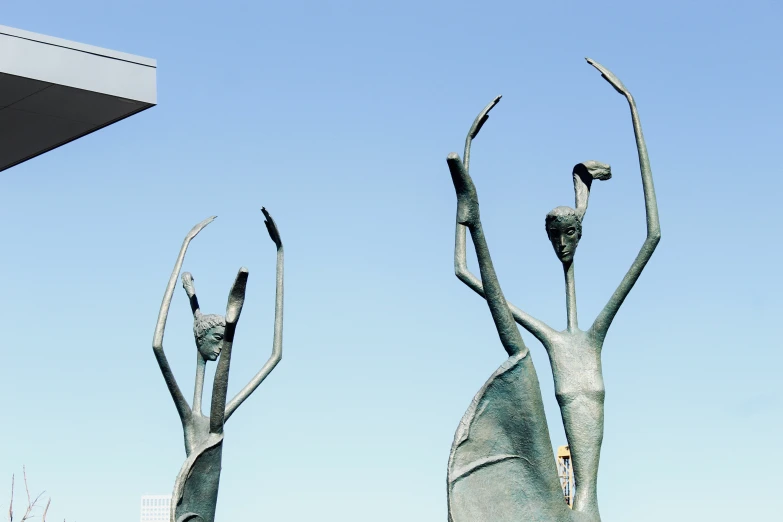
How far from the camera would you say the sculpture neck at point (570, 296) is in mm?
7059

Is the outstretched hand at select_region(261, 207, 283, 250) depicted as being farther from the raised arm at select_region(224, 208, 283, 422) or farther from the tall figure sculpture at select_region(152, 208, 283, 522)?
the tall figure sculpture at select_region(152, 208, 283, 522)

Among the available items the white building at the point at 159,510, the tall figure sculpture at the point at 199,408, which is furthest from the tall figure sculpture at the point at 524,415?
the white building at the point at 159,510

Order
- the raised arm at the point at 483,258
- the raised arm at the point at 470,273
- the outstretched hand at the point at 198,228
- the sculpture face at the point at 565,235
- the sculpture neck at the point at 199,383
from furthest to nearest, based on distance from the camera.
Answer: the outstretched hand at the point at 198,228, the sculpture neck at the point at 199,383, the sculpture face at the point at 565,235, the raised arm at the point at 470,273, the raised arm at the point at 483,258

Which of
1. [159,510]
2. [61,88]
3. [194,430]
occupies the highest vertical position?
[61,88]

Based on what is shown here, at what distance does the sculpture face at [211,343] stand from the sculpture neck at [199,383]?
0.03 m

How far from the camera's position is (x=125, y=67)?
1144 cm

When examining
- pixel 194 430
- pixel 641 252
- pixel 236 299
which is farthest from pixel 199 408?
pixel 641 252

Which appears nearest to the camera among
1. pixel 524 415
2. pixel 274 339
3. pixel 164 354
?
pixel 524 415

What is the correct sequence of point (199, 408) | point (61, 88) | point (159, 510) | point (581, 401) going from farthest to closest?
point (159, 510)
point (61, 88)
point (199, 408)
point (581, 401)

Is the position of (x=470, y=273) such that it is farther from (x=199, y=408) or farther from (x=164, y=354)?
(x=199, y=408)

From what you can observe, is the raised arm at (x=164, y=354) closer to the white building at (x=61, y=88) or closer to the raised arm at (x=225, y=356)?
the raised arm at (x=225, y=356)

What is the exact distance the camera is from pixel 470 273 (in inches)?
279

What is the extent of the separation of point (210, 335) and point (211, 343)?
53 millimetres

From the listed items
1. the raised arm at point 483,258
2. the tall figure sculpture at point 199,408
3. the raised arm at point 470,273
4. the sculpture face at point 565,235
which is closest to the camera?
the raised arm at point 483,258
